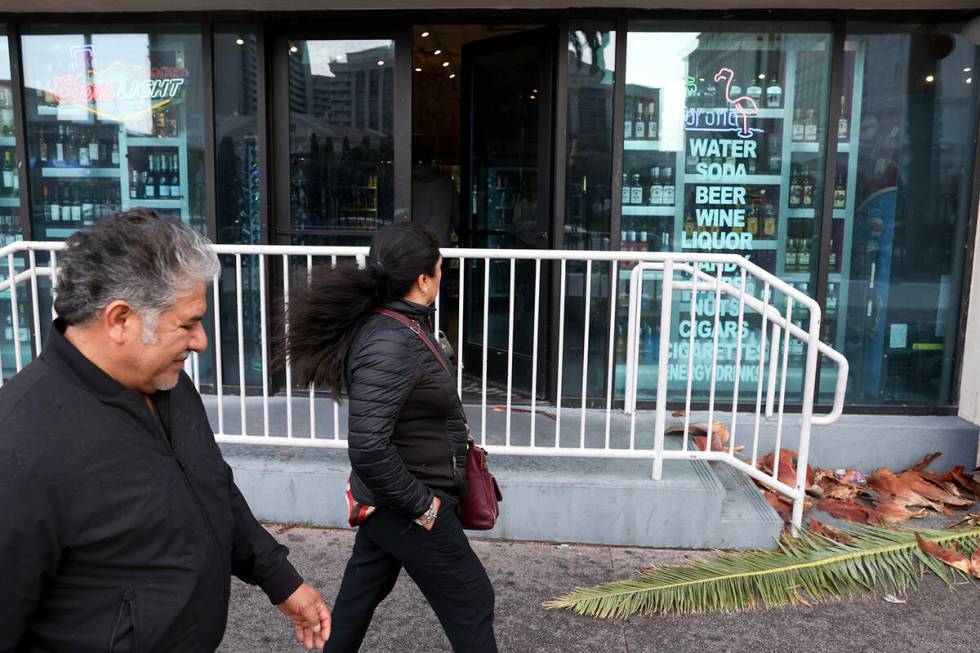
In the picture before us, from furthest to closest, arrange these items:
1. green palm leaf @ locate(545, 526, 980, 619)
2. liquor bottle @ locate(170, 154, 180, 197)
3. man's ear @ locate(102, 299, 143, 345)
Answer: liquor bottle @ locate(170, 154, 180, 197) → green palm leaf @ locate(545, 526, 980, 619) → man's ear @ locate(102, 299, 143, 345)

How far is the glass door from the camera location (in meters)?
5.75

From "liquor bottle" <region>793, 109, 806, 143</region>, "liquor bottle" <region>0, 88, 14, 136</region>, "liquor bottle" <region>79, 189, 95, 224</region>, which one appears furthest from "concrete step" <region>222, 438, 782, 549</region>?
"liquor bottle" <region>0, 88, 14, 136</region>

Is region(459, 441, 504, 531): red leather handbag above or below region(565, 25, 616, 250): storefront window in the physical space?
below

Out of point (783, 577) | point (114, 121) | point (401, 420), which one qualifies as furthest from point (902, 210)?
point (114, 121)

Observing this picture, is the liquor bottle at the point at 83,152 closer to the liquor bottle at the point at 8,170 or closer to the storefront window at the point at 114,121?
the storefront window at the point at 114,121

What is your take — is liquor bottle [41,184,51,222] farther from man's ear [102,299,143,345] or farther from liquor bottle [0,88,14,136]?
man's ear [102,299,143,345]

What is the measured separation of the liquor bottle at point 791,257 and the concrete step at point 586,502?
195cm

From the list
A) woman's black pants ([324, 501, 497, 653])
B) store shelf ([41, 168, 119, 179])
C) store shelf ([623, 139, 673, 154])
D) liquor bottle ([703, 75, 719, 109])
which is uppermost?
liquor bottle ([703, 75, 719, 109])

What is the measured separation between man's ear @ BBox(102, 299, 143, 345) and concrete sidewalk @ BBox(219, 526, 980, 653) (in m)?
2.18

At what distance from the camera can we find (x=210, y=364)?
5.91 metres

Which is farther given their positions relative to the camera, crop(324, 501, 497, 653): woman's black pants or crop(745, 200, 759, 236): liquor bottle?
crop(745, 200, 759, 236): liquor bottle

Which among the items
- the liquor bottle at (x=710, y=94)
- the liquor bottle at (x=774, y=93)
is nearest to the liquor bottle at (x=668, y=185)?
the liquor bottle at (x=710, y=94)

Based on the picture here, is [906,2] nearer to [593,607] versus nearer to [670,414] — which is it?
[670,414]

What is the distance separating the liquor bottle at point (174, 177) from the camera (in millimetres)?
5863
